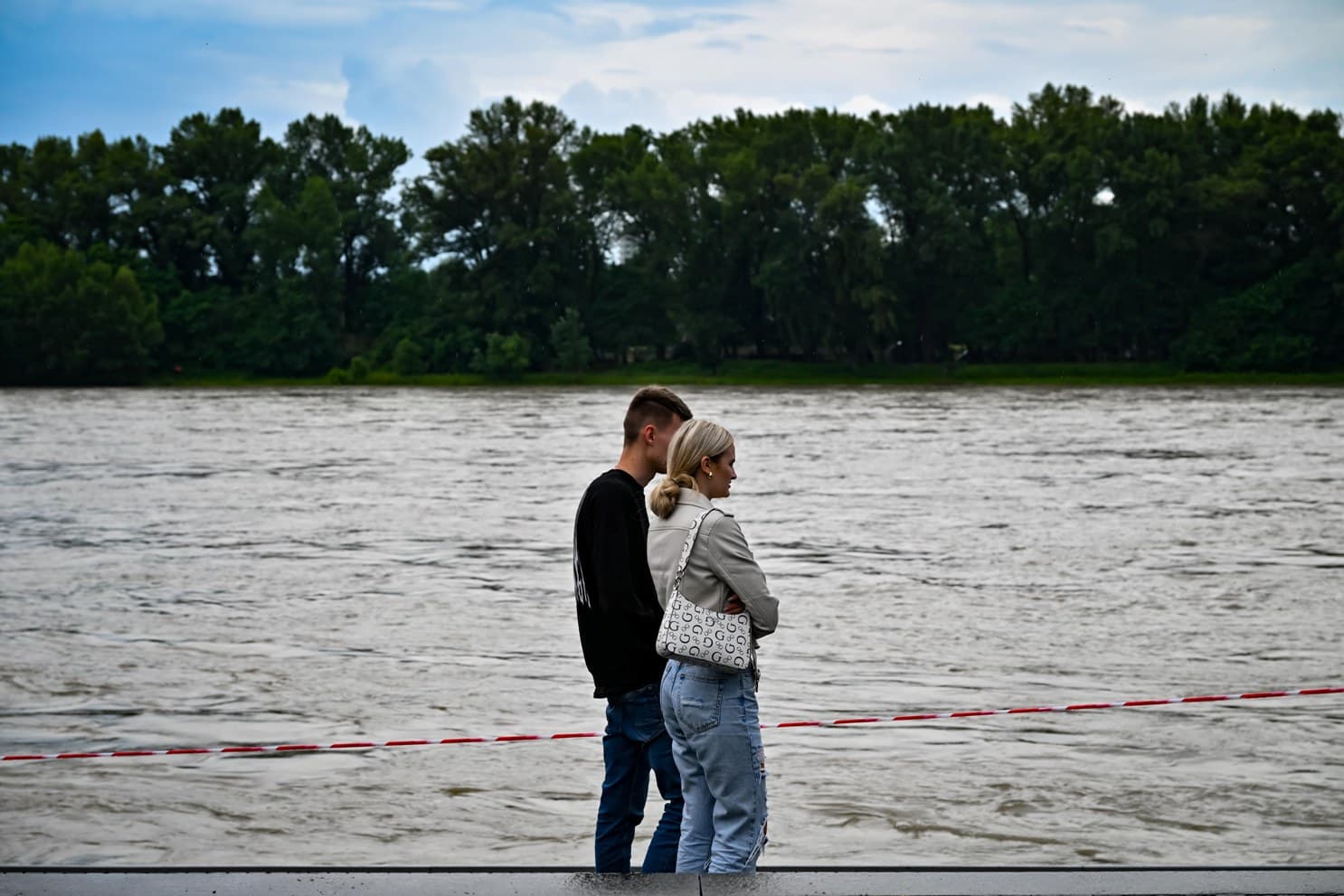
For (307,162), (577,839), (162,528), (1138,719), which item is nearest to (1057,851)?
(577,839)

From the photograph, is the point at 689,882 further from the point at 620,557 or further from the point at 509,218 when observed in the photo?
the point at 509,218

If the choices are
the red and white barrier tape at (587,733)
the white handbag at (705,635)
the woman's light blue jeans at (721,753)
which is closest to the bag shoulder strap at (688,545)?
the white handbag at (705,635)

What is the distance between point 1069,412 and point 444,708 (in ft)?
150

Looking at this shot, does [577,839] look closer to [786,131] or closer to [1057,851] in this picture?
[1057,851]

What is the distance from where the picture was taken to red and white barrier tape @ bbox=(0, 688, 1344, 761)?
→ 29.5ft

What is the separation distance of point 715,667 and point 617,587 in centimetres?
46

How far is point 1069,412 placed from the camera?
175ft

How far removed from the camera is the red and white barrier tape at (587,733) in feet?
29.5

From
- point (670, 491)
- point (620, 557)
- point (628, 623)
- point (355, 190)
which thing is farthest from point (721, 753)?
point (355, 190)

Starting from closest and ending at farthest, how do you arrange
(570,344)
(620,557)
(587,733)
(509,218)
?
(620,557), (587,733), (570,344), (509,218)

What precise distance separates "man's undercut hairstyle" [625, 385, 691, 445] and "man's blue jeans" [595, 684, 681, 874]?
82cm

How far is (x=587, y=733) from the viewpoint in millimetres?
9430

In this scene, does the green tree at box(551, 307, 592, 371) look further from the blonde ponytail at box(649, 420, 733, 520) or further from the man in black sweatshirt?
the blonde ponytail at box(649, 420, 733, 520)

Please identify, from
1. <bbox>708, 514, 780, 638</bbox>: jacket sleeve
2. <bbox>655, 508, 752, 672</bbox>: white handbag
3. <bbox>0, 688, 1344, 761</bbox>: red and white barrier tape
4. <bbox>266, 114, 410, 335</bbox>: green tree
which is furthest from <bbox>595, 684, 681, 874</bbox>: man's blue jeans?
<bbox>266, 114, 410, 335</bbox>: green tree
